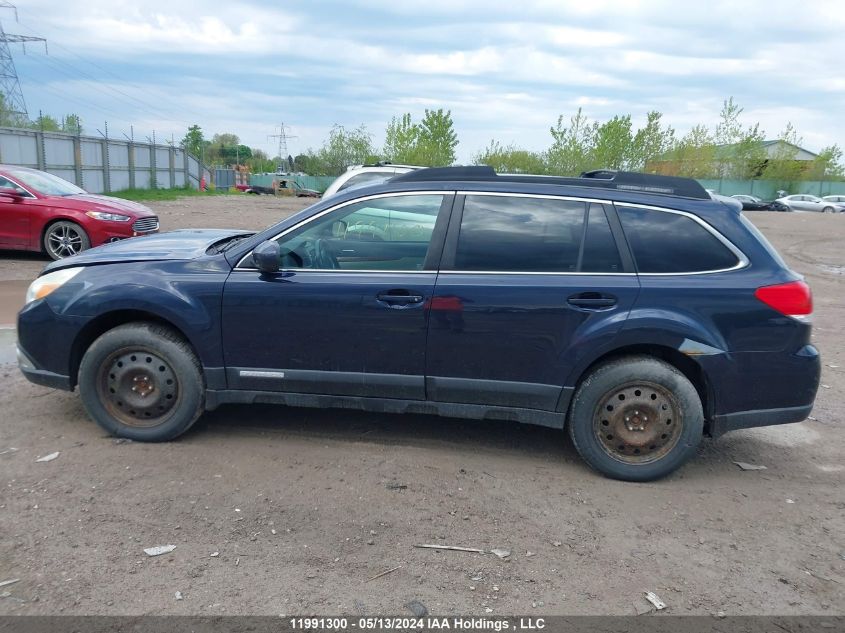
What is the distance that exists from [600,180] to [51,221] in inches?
391

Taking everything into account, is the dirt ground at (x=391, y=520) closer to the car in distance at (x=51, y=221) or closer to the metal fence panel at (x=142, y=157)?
the car in distance at (x=51, y=221)

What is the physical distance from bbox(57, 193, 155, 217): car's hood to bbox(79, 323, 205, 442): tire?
7.88 metres

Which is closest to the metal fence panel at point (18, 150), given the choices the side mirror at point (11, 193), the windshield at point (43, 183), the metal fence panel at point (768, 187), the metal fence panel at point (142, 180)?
the metal fence panel at point (142, 180)

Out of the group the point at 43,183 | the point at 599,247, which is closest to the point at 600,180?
the point at 599,247

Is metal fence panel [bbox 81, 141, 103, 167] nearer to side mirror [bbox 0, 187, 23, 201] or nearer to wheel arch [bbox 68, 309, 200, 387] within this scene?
side mirror [bbox 0, 187, 23, 201]

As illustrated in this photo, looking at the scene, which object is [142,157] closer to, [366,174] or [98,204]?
[98,204]

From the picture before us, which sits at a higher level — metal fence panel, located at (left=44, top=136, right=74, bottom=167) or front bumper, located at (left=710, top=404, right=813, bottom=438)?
metal fence panel, located at (left=44, top=136, right=74, bottom=167)

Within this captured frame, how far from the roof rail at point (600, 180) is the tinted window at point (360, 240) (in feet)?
0.66

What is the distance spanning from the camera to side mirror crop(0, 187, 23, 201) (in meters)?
11.5

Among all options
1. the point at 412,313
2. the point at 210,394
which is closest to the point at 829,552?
the point at 412,313

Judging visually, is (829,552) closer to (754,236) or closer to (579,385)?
(579,385)

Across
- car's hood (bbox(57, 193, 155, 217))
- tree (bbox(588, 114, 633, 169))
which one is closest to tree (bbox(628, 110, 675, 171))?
tree (bbox(588, 114, 633, 169))

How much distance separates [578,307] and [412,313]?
3.22ft

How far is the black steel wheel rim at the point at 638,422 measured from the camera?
4.31m
